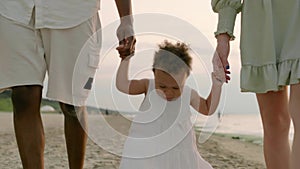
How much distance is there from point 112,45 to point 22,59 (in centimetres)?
46

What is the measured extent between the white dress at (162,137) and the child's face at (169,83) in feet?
0.11

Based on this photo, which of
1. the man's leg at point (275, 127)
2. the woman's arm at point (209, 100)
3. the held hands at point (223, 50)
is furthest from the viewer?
the woman's arm at point (209, 100)

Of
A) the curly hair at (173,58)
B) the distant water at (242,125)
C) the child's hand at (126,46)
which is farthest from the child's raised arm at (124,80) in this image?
the distant water at (242,125)

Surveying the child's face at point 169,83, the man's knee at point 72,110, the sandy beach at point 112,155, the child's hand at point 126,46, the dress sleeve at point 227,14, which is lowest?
the sandy beach at point 112,155

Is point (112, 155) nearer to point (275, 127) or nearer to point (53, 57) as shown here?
point (53, 57)

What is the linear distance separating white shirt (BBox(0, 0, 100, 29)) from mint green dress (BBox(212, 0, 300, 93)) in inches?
25.2

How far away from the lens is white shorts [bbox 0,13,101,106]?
9.65ft

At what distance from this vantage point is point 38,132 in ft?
9.84

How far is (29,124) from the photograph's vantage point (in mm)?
2982

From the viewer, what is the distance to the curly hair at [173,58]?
318cm

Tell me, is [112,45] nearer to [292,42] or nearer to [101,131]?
[101,131]

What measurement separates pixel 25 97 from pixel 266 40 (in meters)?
1.11

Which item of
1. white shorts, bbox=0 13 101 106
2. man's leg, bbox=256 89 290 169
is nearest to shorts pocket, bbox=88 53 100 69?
white shorts, bbox=0 13 101 106

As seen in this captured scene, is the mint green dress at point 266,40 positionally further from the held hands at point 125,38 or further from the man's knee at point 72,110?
the man's knee at point 72,110
